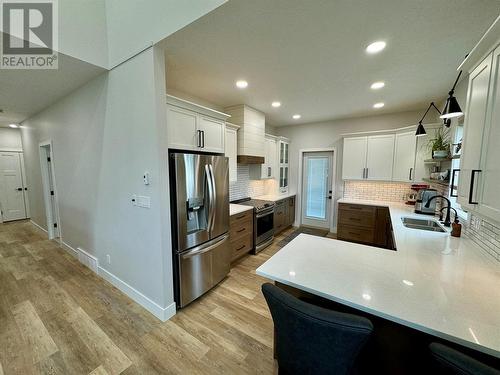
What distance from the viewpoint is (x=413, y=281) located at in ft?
4.06

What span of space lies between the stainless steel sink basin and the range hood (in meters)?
2.62

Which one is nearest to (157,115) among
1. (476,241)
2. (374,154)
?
(476,241)

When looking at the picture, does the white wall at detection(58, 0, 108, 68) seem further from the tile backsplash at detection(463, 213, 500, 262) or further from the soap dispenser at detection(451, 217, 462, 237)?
the soap dispenser at detection(451, 217, 462, 237)

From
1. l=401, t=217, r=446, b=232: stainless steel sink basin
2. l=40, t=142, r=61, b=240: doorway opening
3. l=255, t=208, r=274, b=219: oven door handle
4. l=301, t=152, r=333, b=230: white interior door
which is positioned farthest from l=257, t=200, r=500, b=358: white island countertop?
l=40, t=142, r=61, b=240: doorway opening

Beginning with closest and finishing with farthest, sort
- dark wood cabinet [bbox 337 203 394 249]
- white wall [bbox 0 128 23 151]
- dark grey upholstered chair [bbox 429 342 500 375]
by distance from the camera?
1. dark grey upholstered chair [bbox 429 342 500 375]
2. dark wood cabinet [bbox 337 203 394 249]
3. white wall [bbox 0 128 23 151]

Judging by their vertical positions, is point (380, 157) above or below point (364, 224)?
above

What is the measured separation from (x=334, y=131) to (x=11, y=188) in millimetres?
8865

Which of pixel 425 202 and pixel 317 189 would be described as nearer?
pixel 425 202

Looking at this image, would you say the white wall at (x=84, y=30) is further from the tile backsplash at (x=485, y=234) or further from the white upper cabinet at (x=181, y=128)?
the tile backsplash at (x=485, y=234)

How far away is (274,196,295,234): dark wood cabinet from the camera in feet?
14.6

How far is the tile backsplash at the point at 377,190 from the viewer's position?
4.15 metres

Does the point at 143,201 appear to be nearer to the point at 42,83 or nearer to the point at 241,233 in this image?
the point at 241,233

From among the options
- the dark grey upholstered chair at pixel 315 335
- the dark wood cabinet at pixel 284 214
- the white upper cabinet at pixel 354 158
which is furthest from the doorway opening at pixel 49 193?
the white upper cabinet at pixel 354 158

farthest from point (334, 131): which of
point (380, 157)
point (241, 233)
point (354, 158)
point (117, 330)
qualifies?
point (117, 330)
